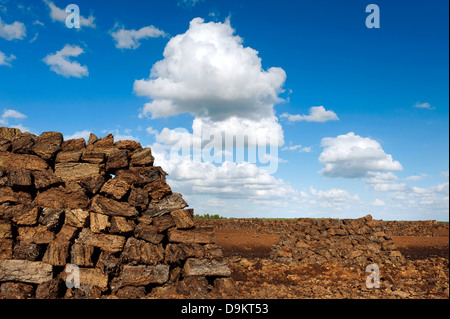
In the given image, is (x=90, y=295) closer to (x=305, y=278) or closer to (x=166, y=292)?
(x=166, y=292)

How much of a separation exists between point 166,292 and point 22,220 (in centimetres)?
439

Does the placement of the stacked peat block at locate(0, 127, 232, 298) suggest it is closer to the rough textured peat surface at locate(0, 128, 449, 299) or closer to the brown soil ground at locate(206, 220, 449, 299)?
the rough textured peat surface at locate(0, 128, 449, 299)

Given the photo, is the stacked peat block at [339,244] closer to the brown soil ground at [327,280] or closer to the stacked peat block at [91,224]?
the brown soil ground at [327,280]

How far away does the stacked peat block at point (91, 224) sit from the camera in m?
8.76

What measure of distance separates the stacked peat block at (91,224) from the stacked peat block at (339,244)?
9.35 meters

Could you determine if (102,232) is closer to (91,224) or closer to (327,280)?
(91,224)

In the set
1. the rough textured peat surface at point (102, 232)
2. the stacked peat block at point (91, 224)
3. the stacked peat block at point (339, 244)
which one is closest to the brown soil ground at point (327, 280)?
the rough textured peat surface at point (102, 232)

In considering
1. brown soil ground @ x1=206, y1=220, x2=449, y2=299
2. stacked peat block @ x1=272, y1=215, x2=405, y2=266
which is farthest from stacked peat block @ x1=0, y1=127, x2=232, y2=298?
stacked peat block @ x1=272, y1=215, x2=405, y2=266

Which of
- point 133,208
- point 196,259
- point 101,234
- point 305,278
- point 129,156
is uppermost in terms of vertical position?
point 129,156

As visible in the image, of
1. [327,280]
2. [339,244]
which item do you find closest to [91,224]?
[327,280]

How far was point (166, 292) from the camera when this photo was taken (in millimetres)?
8844

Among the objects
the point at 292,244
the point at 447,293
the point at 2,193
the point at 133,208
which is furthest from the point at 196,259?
the point at 292,244
